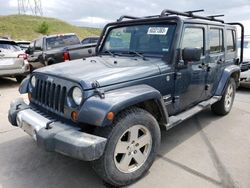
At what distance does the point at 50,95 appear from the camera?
331cm

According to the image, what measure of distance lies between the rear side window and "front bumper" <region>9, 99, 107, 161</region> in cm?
297

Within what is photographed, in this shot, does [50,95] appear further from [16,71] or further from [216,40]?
[16,71]

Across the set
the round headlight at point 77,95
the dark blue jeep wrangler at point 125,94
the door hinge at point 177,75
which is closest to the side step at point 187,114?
the dark blue jeep wrangler at point 125,94

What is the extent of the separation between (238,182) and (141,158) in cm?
113

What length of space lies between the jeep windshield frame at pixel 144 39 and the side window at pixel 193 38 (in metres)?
0.25

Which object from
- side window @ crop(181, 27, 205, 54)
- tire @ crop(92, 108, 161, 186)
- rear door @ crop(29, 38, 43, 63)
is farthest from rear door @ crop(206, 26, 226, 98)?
rear door @ crop(29, 38, 43, 63)

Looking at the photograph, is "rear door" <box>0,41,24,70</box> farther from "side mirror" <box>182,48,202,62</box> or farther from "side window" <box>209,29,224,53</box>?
"side mirror" <box>182,48,202,62</box>

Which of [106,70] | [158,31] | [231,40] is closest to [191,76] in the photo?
[158,31]

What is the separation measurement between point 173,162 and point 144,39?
1.77 m

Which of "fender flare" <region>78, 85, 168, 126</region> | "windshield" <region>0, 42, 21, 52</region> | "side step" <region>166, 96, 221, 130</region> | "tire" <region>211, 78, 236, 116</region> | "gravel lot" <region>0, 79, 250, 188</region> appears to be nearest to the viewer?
"fender flare" <region>78, 85, 168, 126</region>

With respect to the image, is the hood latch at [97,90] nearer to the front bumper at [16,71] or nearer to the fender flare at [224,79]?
the fender flare at [224,79]

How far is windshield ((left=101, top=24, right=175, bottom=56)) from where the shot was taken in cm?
386

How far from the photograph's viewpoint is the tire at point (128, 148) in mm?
2846

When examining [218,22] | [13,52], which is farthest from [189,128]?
[13,52]
